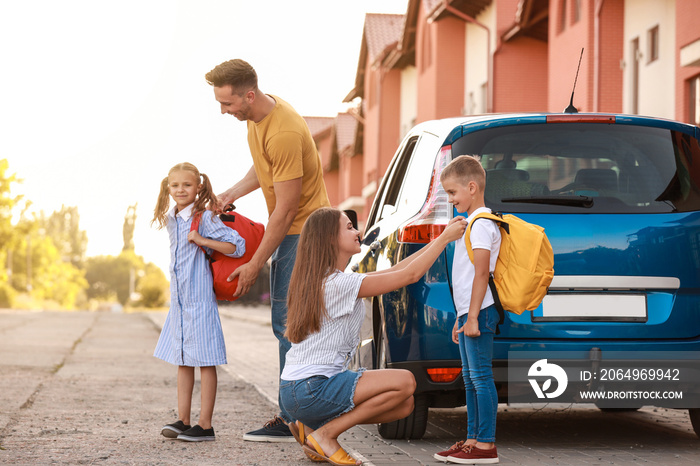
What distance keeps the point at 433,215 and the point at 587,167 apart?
874 mm

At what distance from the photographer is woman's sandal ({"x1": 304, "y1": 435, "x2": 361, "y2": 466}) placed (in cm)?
537

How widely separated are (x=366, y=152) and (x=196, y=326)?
4054 centimetres

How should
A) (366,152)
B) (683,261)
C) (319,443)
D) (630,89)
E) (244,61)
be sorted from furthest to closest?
(366,152)
(630,89)
(244,61)
(683,261)
(319,443)

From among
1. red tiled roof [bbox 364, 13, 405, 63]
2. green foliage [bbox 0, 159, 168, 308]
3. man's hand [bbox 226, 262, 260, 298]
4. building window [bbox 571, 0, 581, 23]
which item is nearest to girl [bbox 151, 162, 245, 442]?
man's hand [bbox 226, 262, 260, 298]

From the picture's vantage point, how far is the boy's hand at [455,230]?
5.36 meters

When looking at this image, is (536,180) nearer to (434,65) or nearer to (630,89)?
(630,89)

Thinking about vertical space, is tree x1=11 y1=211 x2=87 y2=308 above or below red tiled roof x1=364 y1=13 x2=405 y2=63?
below

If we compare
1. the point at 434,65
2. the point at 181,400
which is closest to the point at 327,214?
the point at 181,400

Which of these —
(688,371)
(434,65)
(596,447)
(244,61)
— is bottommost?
(596,447)

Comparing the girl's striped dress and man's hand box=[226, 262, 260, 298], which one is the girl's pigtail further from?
man's hand box=[226, 262, 260, 298]

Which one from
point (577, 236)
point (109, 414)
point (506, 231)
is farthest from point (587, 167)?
point (109, 414)

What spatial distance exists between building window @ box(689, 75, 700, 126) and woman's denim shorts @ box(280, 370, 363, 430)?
13.2 metres

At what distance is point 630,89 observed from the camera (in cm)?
2044

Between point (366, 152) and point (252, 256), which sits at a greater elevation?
point (366, 152)
